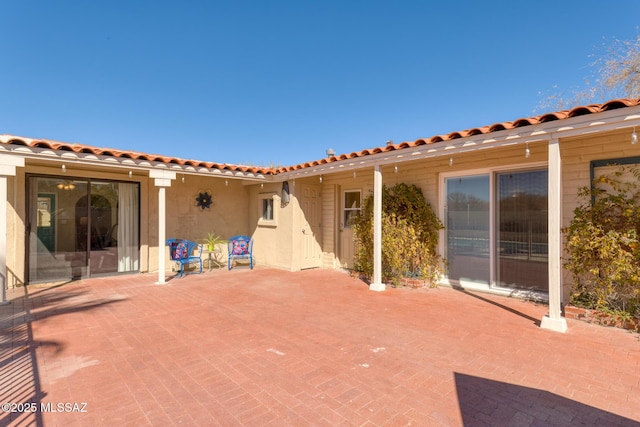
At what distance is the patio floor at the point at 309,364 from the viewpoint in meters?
2.19

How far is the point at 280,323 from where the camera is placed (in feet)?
13.7

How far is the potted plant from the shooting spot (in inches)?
330

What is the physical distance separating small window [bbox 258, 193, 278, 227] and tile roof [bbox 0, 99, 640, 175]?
85 centimetres

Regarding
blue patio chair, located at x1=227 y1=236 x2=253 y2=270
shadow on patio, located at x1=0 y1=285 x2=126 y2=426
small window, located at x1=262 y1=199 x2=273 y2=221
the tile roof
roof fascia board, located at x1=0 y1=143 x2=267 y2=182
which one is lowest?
shadow on patio, located at x1=0 y1=285 x2=126 y2=426

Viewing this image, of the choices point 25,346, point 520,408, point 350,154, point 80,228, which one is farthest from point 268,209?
point 520,408

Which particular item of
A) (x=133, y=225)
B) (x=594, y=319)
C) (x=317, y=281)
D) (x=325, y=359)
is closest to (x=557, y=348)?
(x=594, y=319)

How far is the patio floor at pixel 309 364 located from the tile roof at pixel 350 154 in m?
2.66

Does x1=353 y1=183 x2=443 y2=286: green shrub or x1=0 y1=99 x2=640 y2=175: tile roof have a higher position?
x1=0 y1=99 x2=640 y2=175: tile roof

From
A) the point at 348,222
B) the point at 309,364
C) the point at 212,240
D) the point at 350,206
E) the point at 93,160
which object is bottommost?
the point at 309,364

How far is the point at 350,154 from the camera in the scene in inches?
249

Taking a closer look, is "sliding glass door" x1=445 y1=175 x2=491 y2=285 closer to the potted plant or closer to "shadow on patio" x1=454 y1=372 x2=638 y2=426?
"shadow on patio" x1=454 y1=372 x2=638 y2=426

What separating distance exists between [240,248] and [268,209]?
1.38 m

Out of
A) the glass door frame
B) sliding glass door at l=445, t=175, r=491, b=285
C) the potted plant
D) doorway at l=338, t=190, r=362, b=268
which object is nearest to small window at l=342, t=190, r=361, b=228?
doorway at l=338, t=190, r=362, b=268

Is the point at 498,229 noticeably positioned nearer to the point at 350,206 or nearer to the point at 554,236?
the point at 554,236
